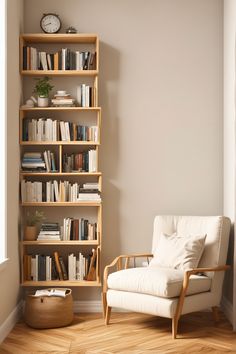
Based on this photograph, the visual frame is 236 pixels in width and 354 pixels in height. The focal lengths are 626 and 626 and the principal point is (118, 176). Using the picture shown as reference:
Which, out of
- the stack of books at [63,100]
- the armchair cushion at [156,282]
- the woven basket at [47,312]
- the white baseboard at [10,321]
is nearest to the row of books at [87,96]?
the stack of books at [63,100]

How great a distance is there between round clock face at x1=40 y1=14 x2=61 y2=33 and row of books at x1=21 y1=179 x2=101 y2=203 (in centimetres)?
147

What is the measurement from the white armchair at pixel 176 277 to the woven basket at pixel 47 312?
1.22 ft

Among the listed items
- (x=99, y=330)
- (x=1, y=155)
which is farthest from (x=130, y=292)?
(x=1, y=155)

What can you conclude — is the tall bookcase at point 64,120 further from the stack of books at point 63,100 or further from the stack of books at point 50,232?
the stack of books at point 50,232

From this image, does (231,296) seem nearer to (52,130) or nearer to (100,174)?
(100,174)

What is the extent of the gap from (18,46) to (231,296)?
3044 mm

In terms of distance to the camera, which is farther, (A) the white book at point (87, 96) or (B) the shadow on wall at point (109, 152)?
(B) the shadow on wall at point (109, 152)

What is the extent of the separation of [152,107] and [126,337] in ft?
7.48

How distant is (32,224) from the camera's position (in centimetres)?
597

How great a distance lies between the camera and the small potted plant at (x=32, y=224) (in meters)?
5.93

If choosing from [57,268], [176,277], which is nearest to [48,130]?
[57,268]

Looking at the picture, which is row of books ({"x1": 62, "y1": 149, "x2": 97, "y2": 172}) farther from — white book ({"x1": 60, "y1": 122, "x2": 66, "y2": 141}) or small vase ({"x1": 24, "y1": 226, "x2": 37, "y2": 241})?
small vase ({"x1": 24, "y1": 226, "x2": 37, "y2": 241})

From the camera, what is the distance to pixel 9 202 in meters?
5.41

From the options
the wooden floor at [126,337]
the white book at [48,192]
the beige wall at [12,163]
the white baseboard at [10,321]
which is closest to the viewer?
the wooden floor at [126,337]
